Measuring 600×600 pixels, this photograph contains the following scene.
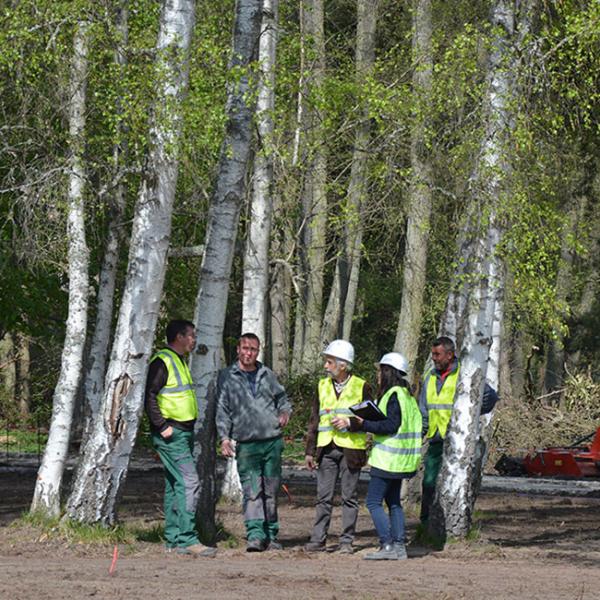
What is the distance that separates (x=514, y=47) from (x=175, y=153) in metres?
3.38

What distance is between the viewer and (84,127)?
51.9 ft

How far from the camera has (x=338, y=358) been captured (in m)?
13.3

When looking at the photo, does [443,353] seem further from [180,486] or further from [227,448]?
[180,486]

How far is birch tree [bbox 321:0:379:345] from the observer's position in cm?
2206

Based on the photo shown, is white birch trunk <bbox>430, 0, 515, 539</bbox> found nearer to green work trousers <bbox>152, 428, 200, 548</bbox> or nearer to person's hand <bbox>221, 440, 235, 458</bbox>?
person's hand <bbox>221, 440, 235, 458</bbox>

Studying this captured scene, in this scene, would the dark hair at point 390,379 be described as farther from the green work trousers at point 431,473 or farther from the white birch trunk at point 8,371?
the white birch trunk at point 8,371

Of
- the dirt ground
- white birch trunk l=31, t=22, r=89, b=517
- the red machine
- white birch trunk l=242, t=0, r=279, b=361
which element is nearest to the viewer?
the dirt ground

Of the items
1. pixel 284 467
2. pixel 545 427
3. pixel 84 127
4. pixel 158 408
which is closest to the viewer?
pixel 158 408

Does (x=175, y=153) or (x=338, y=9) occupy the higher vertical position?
(x=338, y=9)

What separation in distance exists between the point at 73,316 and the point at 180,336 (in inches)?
108

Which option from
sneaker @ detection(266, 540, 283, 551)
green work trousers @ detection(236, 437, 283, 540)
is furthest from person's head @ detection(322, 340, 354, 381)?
sneaker @ detection(266, 540, 283, 551)

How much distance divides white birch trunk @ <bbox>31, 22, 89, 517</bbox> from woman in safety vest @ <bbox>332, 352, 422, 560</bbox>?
3538 millimetres

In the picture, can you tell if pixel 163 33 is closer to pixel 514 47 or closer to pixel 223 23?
pixel 514 47

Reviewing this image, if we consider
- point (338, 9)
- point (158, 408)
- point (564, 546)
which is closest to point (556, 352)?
point (338, 9)
